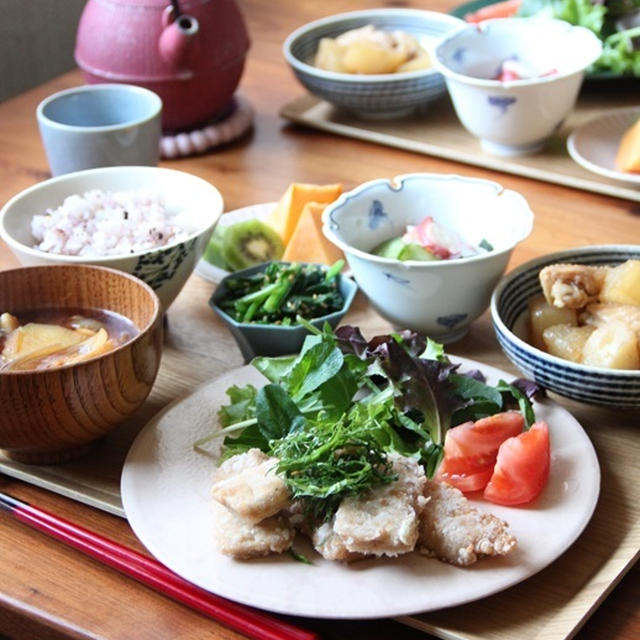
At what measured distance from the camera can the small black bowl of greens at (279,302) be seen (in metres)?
1.41

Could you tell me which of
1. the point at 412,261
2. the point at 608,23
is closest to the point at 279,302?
the point at 412,261

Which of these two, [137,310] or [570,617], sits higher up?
[137,310]

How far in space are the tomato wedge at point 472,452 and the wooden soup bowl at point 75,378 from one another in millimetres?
345

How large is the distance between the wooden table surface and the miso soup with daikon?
13 centimetres

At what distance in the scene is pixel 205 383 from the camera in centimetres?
135

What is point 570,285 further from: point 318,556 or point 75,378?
point 75,378

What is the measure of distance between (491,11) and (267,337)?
1268 mm

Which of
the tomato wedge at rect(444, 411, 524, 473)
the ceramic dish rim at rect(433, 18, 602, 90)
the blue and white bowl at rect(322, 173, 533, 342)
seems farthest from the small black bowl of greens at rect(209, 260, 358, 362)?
the ceramic dish rim at rect(433, 18, 602, 90)

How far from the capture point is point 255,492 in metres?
1.05

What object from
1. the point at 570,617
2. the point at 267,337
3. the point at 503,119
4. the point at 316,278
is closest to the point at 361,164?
the point at 503,119

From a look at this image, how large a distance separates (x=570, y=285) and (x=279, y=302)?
14.7 inches

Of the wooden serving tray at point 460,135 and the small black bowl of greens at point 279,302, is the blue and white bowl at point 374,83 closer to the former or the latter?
the wooden serving tray at point 460,135

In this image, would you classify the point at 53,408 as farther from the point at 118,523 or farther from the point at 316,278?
the point at 316,278

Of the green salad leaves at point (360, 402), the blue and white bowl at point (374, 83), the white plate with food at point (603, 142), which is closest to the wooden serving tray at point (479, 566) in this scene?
the green salad leaves at point (360, 402)
